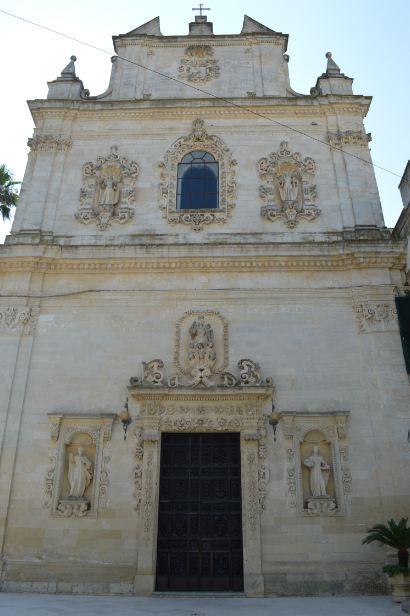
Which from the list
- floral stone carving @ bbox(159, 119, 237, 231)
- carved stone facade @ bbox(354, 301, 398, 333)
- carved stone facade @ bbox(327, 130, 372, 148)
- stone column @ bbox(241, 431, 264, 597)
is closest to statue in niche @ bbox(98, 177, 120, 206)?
floral stone carving @ bbox(159, 119, 237, 231)

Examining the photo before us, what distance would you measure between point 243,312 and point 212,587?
6022 millimetres

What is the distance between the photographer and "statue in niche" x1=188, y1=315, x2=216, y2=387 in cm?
1147

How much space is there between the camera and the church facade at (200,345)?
403 inches

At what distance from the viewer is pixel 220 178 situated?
14.3 metres

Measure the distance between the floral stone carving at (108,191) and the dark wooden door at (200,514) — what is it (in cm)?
630

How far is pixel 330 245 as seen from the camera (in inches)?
503

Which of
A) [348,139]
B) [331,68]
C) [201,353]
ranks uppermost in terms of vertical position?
[331,68]

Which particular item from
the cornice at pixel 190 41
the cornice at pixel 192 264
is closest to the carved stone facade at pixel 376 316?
the cornice at pixel 192 264

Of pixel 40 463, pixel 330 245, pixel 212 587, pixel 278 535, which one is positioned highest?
pixel 330 245

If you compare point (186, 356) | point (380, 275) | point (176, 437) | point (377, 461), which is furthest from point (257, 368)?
point (380, 275)

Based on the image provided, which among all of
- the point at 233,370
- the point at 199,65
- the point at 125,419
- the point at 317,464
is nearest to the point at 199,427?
the point at 233,370

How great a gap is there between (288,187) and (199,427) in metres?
7.15

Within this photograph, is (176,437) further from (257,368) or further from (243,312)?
(243,312)

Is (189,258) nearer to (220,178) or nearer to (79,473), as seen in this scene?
(220,178)
